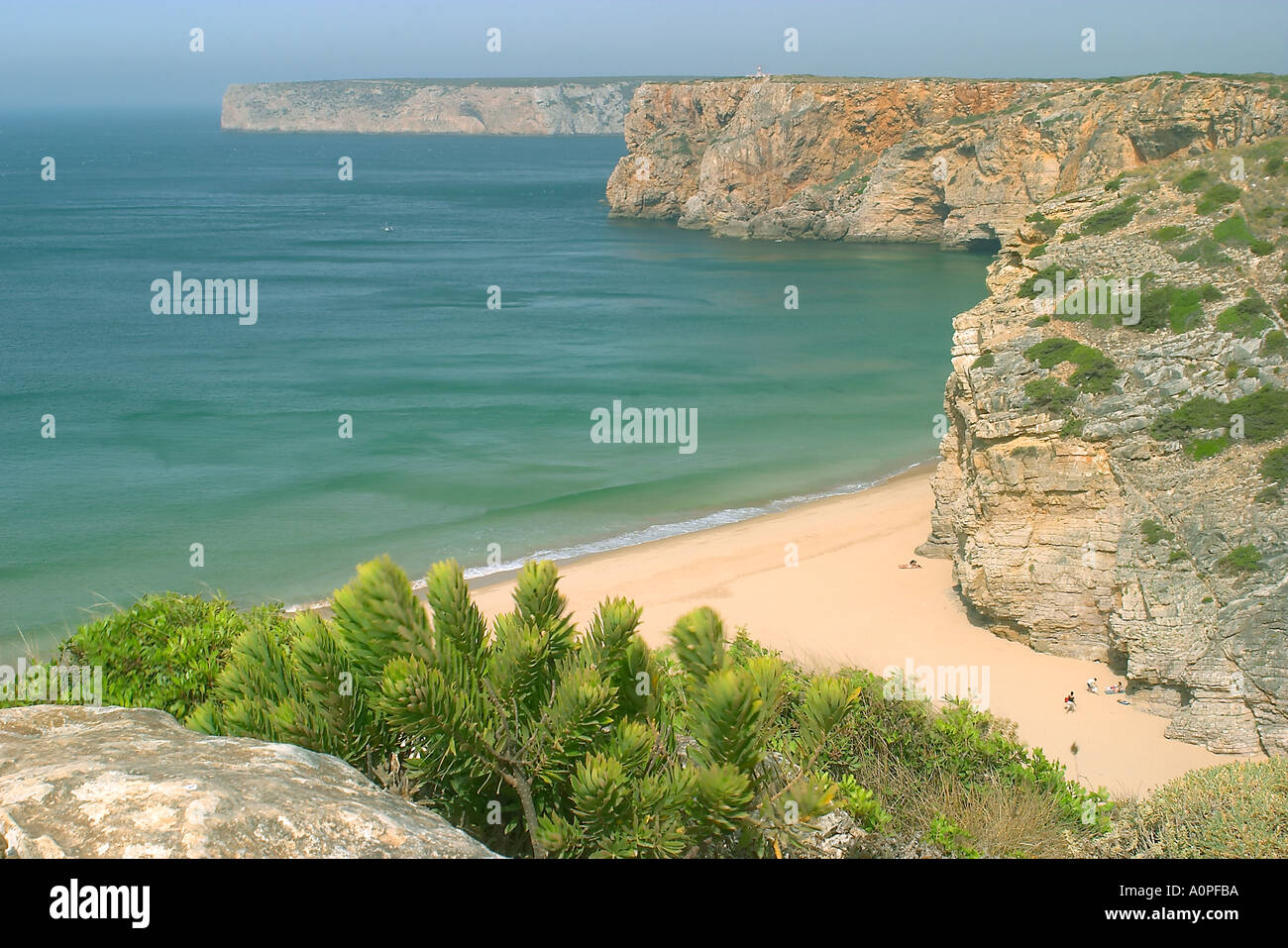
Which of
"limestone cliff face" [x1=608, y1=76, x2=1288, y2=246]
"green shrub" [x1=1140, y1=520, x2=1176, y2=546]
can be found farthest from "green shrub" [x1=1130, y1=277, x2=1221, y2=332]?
"limestone cliff face" [x1=608, y1=76, x2=1288, y2=246]

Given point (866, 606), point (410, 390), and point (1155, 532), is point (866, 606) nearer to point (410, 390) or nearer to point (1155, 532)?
point (1155, 532)

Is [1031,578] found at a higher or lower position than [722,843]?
lower

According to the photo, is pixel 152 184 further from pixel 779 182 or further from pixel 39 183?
pixel 779 182

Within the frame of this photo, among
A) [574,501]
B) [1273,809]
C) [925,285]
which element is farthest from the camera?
[925,285]

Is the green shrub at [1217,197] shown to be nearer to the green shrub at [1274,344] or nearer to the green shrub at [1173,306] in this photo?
the green shrub at [1173,306]

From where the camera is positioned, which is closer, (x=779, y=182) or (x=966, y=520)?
(x=966, y=520)

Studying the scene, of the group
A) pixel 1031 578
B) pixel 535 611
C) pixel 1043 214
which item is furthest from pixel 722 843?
pixel 1043 214

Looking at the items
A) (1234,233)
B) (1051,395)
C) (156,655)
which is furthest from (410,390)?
(156,655)
